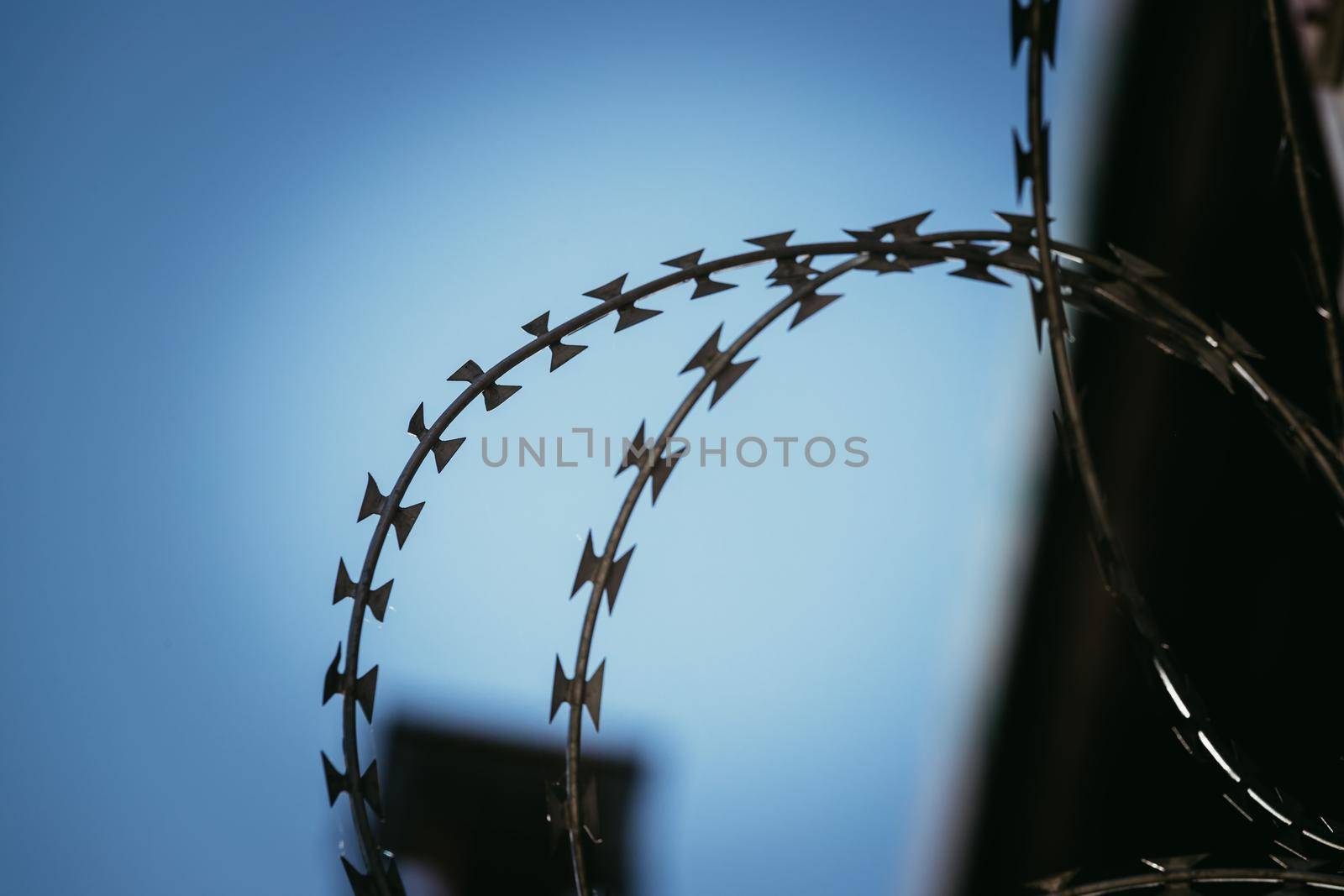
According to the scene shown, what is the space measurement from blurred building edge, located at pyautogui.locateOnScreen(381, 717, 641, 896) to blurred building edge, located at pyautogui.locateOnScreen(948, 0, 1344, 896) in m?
0.99

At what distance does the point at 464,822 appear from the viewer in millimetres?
2043

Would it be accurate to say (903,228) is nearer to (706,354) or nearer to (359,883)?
(706,354)

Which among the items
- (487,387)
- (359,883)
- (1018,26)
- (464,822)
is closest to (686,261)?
(487,387)

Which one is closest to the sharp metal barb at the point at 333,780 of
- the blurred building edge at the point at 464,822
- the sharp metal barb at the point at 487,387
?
the sharp metal barb at the point at 487,387

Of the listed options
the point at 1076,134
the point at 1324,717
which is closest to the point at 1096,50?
the point at 1076,134

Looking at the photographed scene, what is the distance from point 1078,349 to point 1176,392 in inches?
8.3

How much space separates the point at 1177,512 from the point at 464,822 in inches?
64.5

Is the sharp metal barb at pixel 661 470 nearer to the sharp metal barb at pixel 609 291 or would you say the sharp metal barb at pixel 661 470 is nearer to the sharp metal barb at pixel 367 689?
the sharp metal barb at pixel 609 291

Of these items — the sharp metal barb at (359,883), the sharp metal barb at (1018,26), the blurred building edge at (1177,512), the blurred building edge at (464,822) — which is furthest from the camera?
the blurred building edge at (464,822)

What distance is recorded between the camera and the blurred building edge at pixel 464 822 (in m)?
2.04

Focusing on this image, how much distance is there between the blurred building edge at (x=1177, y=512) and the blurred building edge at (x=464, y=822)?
0.99 meters

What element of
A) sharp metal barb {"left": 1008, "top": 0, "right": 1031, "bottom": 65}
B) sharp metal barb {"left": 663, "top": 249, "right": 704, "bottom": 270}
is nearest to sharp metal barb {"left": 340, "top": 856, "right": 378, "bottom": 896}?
sharp metal barb {"left": 663, "top": 249, "right": 704, "bottom": 270}

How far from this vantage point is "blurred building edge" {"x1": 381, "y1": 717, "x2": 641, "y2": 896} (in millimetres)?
2037

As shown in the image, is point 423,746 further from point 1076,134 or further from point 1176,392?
point 1076,134
